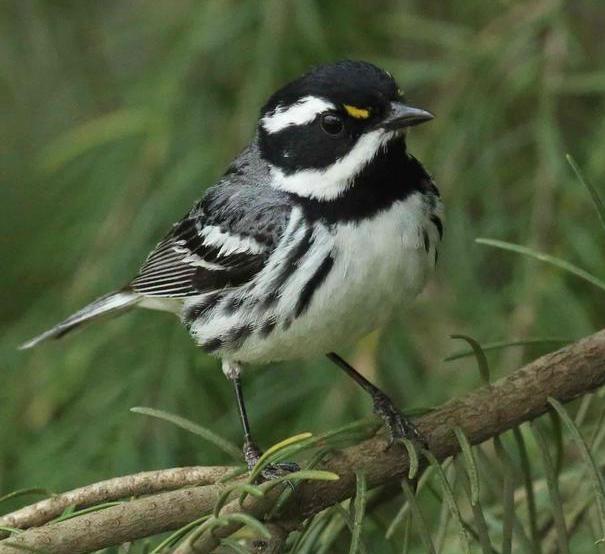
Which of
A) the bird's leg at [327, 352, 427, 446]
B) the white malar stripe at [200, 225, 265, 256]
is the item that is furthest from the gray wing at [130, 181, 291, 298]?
the bird's leg at [327, 352, 427, 446]

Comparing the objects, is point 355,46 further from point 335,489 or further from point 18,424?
point 335,489

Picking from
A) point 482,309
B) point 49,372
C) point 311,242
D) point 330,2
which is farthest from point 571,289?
point 49,372

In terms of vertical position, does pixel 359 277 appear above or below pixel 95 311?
above

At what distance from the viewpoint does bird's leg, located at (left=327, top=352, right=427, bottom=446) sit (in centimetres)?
150

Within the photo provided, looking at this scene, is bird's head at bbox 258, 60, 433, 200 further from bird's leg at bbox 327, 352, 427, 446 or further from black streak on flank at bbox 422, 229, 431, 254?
bird's leg at bbox 327, 352, 427, 446

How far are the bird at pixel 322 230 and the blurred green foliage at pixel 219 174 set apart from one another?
0.21 meters

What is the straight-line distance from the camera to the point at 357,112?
2.15 meters

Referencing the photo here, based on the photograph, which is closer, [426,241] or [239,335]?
[426,241]

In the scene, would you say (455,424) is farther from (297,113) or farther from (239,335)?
(297,113)

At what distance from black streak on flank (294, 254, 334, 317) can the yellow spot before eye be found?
29cm

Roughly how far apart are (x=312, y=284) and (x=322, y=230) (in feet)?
0.35

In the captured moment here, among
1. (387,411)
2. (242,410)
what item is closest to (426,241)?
(387,411)

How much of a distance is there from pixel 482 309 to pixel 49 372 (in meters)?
0.98

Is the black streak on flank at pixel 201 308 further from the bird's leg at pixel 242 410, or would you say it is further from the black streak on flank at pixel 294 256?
the black streak on flank at pixel 294 256
